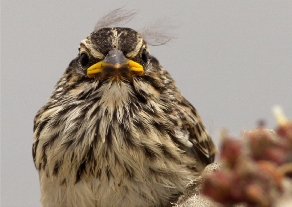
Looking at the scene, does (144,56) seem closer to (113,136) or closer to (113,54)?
(113,54)

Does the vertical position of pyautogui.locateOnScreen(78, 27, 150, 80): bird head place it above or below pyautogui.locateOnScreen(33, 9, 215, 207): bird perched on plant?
above

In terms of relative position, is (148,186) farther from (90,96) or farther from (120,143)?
(90,96)

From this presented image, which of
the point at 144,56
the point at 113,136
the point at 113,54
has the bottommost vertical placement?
the point at 113,136

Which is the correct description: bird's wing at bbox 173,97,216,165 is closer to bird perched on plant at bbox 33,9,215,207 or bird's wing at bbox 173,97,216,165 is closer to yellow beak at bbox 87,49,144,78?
bird perched on plant at bbox 33,9,215,207

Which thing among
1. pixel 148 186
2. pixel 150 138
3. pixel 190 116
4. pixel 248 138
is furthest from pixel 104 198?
pixel 248 138

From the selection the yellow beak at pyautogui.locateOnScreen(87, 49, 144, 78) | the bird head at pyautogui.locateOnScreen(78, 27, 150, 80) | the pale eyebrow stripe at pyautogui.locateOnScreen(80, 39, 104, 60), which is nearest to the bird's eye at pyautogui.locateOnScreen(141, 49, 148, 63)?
the bird head at pyautogui.locateOnScreen(78, 27, 150, 80)

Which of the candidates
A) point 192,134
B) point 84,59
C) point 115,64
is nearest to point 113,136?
point 115,64

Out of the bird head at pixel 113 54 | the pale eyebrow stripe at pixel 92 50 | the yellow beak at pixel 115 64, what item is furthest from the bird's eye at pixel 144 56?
the pale eyebrow stripe at pixel 92 50
